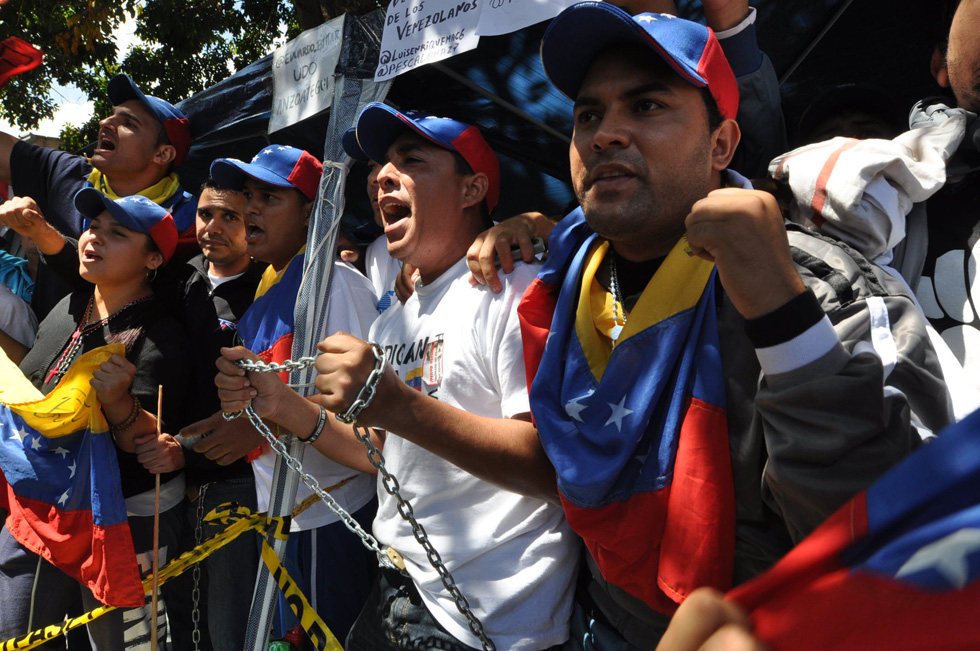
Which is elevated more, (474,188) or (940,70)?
(474,188)

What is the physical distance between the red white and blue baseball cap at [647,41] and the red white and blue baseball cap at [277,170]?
1.94 m

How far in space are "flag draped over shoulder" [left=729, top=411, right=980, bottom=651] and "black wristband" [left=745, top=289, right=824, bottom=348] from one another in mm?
292

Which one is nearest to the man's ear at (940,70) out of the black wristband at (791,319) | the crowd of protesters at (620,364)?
the crowd of protesters at (620,364)

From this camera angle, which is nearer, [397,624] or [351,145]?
[397,624]

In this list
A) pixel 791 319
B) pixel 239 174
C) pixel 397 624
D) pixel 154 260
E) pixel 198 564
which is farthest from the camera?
pixel 239 174

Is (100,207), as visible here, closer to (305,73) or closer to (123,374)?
(123,374)

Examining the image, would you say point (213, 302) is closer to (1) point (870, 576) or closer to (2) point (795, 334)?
(2) point (795, 334)

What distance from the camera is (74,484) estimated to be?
2807 millimetres

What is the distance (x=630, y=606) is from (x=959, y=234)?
3.70 ft

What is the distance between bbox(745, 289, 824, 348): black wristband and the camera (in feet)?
3.82

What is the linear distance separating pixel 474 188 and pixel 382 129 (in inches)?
16.0

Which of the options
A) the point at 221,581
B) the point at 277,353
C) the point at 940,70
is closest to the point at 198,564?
the point at 221,581

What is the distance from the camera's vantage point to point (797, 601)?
0.92 m

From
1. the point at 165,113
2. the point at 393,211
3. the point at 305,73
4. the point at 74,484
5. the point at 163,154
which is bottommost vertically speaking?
the point at 74,484
